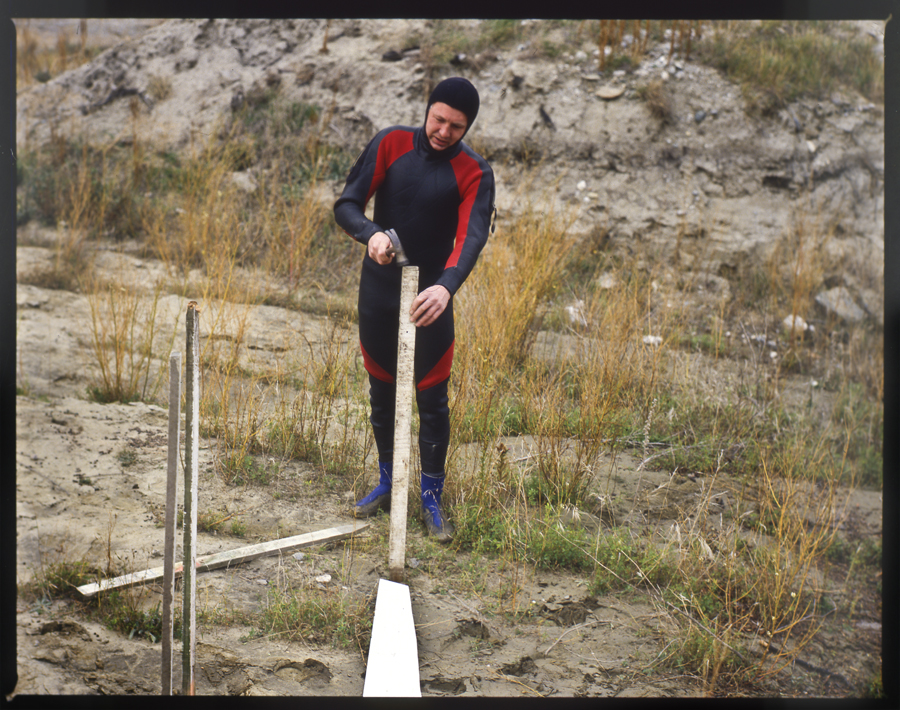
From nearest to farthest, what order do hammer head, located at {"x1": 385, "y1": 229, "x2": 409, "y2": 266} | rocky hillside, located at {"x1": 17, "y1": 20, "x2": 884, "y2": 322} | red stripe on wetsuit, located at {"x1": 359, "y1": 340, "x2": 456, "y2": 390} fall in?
hammer head, located at {"x1": 385, "y1": 229, "x2": 409, "y2": 266}, red stripe on wetsuit, located at {"x1": 359, "y1": 340, "x2": 456, "y2": 390}, rocky hillside, located at {"x1": 17, "y1": 20, "x2": 884, "y2": 322}

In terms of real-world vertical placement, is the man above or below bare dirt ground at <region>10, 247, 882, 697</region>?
above

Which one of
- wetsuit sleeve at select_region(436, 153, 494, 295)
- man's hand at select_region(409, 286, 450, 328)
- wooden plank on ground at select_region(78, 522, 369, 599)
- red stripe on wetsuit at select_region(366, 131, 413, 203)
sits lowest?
wooden plank on ground at select_region(78, 522, 369, 599)

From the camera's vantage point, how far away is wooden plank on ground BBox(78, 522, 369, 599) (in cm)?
209

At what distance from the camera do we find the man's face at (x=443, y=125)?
2121 millimetres

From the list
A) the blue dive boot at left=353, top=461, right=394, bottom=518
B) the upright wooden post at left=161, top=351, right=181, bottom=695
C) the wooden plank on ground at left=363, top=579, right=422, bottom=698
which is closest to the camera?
the upright wooden post at left=161, top=351, right=181, bottom=695

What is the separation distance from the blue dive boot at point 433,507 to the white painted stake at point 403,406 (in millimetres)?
355

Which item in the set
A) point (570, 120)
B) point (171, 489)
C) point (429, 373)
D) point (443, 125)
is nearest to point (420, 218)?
point (443, 125)

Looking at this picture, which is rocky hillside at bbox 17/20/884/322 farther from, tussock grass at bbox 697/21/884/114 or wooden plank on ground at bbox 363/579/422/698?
wooden plank on ground at bbox 363/579/422/698

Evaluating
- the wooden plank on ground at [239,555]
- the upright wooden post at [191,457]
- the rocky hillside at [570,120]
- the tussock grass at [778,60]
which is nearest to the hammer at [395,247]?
the upright wooden post at [191,457]

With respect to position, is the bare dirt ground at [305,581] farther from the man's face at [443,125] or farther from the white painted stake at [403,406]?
the man's face at [443,125]

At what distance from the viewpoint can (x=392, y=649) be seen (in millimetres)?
2027

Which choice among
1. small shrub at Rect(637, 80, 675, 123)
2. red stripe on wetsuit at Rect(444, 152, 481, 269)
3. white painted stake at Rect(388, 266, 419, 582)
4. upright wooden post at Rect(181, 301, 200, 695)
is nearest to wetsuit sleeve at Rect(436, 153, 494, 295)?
red stripe on wetsuit at Rect(444, 152, 481, 269)

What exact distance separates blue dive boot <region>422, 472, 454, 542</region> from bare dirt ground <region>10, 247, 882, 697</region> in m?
0.05

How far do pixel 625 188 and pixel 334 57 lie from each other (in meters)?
2.44
